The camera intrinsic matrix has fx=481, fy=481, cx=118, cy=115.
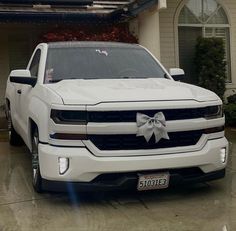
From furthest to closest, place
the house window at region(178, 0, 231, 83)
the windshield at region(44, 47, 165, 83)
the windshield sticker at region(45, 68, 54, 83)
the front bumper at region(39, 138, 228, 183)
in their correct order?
1. the house window at region(178, 0, 231, 83)
2. the windshield at region(44, 47, 165, 83)
3. the windshield sticker at region(45, 68, 54, 83)
4. the front bumper at region(39, 138, 228, 183)

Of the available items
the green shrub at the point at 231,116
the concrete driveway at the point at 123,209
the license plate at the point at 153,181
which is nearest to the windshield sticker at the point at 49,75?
the concrete driveway at the point at 123,209

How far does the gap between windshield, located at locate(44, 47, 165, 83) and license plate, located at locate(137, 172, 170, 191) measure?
1741 mm

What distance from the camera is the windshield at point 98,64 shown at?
20.2 feet

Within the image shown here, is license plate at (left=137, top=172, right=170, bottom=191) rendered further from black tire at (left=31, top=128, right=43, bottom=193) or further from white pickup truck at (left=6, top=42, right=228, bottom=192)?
black tire at (left=31, top=128, right=43, bottom=193)

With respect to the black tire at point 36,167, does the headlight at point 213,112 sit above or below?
above

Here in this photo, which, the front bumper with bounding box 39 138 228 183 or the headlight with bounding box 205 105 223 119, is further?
the headlight with bounding box 205 105 223 119

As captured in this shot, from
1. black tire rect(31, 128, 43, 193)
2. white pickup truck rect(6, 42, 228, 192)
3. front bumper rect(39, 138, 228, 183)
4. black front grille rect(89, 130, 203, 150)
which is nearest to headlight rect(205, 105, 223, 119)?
white pickup truck rect(6, 42, 228, 192)

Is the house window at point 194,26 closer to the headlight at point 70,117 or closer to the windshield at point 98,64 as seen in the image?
the windshield at point 98,64

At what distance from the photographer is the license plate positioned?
4898 mm

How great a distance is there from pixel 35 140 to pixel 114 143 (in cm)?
124

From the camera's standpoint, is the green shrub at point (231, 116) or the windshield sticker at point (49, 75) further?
the green shrub at point (231, 116)

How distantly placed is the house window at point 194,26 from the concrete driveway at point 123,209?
8093 millimetres

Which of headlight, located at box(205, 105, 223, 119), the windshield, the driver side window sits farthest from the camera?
the driver side window

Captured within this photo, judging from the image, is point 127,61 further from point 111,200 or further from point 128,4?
point 128,4
